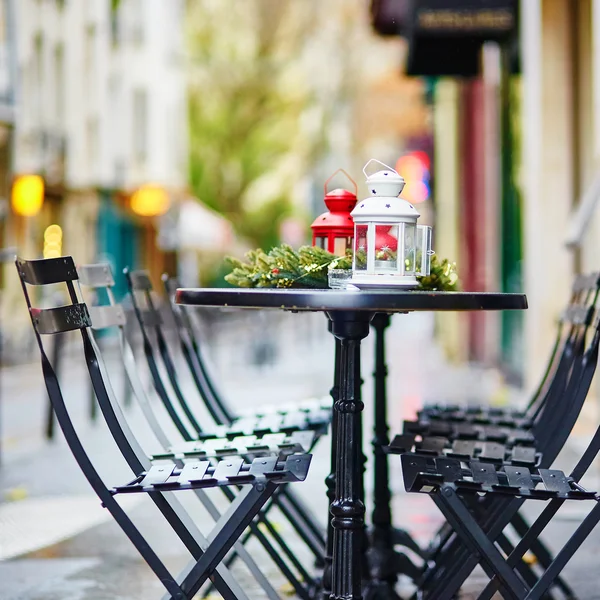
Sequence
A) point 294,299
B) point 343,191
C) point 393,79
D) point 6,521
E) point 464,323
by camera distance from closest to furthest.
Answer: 1. point 294,299
2. point 343,191
3. point 6,521
4. point 464,323
5. point 393,79

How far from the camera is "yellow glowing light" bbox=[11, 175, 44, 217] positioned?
19828 millimetres

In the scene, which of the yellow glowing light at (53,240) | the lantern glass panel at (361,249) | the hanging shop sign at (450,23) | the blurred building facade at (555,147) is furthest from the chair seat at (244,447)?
the yellow glowing light at (53,240)

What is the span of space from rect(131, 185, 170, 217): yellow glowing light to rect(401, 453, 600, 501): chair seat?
24215 millimetres

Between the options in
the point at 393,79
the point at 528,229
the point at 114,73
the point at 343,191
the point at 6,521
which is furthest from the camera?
the point at 114,73

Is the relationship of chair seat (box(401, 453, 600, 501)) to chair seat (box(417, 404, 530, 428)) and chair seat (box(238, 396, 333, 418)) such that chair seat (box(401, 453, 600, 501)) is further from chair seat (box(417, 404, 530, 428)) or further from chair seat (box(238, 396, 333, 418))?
chair seat (box(238, 396, 333, 418))

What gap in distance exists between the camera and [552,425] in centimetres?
408

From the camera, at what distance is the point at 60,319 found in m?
3.30

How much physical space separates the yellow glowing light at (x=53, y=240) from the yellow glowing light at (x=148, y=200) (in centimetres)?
344

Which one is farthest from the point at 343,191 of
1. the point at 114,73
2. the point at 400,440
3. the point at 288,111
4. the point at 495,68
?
the point at 288,111

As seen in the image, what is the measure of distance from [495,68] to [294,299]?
12226mm

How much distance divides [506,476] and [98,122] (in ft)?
82.5

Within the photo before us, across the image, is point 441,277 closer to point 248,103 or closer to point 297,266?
point 297,266

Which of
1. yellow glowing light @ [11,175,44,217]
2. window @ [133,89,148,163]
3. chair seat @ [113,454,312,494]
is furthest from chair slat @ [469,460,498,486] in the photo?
window @ [133,89,148,163]

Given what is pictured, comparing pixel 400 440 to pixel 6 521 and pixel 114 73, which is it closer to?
pixel 6 521
